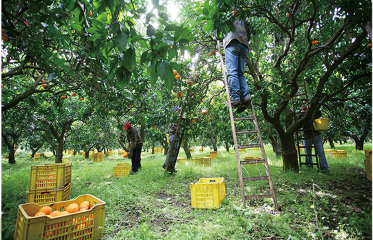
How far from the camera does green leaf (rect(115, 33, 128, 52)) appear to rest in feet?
4.11

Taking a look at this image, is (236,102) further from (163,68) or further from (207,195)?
(163,68)

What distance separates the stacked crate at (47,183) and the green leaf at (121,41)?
3519mm

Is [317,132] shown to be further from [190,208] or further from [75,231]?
[75,231]

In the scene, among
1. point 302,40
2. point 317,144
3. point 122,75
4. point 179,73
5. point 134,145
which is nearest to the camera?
point 122,75

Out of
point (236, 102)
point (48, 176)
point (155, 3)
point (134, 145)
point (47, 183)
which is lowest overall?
point (47, 183)

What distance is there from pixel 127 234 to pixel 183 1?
20.7 feet

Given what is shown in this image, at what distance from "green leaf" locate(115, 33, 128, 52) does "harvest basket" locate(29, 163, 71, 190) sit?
11.5 feet

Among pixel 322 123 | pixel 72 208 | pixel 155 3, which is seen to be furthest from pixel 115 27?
pixel 322 123

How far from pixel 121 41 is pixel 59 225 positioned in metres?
2.26

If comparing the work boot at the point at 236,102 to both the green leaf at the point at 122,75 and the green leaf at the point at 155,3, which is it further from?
Answer: the green leaf at the point at 155,3

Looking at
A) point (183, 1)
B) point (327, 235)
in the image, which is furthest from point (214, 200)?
point (183, 1)

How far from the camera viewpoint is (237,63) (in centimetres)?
384

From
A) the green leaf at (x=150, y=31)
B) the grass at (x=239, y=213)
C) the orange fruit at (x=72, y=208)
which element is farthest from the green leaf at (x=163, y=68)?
the orange fruit at (x=72, y=208)

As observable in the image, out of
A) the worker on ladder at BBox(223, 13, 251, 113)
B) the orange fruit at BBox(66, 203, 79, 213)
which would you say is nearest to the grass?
the orange fruit at BBox(66, 203, 79, 213)
